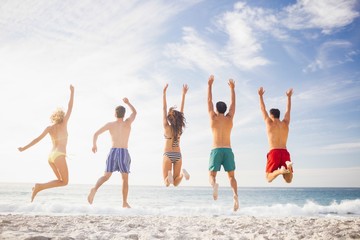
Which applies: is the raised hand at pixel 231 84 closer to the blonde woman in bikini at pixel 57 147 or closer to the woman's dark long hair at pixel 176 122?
the woman's dark long hair at pixel 176 122

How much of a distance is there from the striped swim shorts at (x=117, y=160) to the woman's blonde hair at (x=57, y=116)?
1.59m

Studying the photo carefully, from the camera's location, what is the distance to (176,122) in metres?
8.57

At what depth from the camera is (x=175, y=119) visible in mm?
8594

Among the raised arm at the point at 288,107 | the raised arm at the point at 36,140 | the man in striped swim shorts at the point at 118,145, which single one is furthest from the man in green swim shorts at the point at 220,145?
the raised arm at the point at 36,140

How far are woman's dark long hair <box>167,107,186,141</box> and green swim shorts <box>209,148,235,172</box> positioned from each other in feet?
3.79

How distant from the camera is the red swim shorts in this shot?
829cm

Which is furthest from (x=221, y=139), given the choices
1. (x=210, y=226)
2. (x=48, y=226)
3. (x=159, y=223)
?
(x=48, y=226)

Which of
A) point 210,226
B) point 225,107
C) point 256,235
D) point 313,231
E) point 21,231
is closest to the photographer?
point 21,231

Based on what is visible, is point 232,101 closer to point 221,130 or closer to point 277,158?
point 221,130

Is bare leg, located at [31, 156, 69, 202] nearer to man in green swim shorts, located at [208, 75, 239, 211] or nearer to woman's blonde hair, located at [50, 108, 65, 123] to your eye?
woman's blonde hair, located at [50, 108, 65, 123]

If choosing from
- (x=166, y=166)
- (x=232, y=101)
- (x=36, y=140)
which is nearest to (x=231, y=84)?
(x=232, y=101)

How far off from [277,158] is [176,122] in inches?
115

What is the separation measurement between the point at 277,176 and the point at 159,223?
3350 millimetres

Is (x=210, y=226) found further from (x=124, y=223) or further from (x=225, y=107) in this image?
(x=225, y=107)
